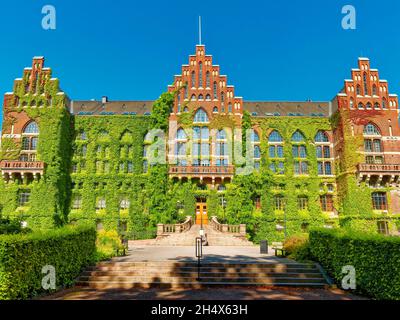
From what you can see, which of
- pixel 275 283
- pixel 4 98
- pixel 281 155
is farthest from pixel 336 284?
pixel 4 98

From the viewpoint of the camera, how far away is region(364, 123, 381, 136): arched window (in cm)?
4131

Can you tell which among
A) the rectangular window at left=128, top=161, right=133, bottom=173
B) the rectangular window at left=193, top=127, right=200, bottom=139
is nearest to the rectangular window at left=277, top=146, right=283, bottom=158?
the rectangular window at left=193, top=127, right=200, bottom=139

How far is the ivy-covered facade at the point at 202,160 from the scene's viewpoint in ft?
127

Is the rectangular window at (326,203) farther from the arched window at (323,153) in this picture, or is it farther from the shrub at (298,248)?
the shrub at (298,248)

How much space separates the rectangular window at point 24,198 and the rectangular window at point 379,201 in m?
43.2

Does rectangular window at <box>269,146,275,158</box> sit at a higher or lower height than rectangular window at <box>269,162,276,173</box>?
higher

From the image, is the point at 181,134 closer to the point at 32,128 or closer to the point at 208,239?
the point at 208,239

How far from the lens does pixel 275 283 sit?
14586 mm

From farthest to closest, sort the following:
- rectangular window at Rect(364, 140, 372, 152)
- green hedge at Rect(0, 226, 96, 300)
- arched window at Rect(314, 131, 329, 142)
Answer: arched window at Rect(314, 131, 329, 142), rectangular window at Rect(364, 140, 372, 152), green hedge at Rect(0, 226, 96, 300)

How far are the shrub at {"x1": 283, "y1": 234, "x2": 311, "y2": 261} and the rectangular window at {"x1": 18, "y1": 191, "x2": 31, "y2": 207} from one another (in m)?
32.8

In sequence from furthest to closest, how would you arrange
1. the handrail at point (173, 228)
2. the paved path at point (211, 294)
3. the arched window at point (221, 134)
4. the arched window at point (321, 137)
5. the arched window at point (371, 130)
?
1. the arched window at point (321, 137)
2. the arched window at point (221, 134)
3. the arched window at point (371, 130)
4. the handrail at point (173, 228)
5. the paved path at point (211, 294)

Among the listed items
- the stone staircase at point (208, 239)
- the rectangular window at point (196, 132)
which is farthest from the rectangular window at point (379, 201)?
the rectangular window at point (196, 132)

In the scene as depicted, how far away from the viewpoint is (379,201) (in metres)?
38.9

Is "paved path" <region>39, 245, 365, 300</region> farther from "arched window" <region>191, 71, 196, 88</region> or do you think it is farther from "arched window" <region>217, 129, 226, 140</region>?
"arched window" <region>191, 71, 196, 88</region>
